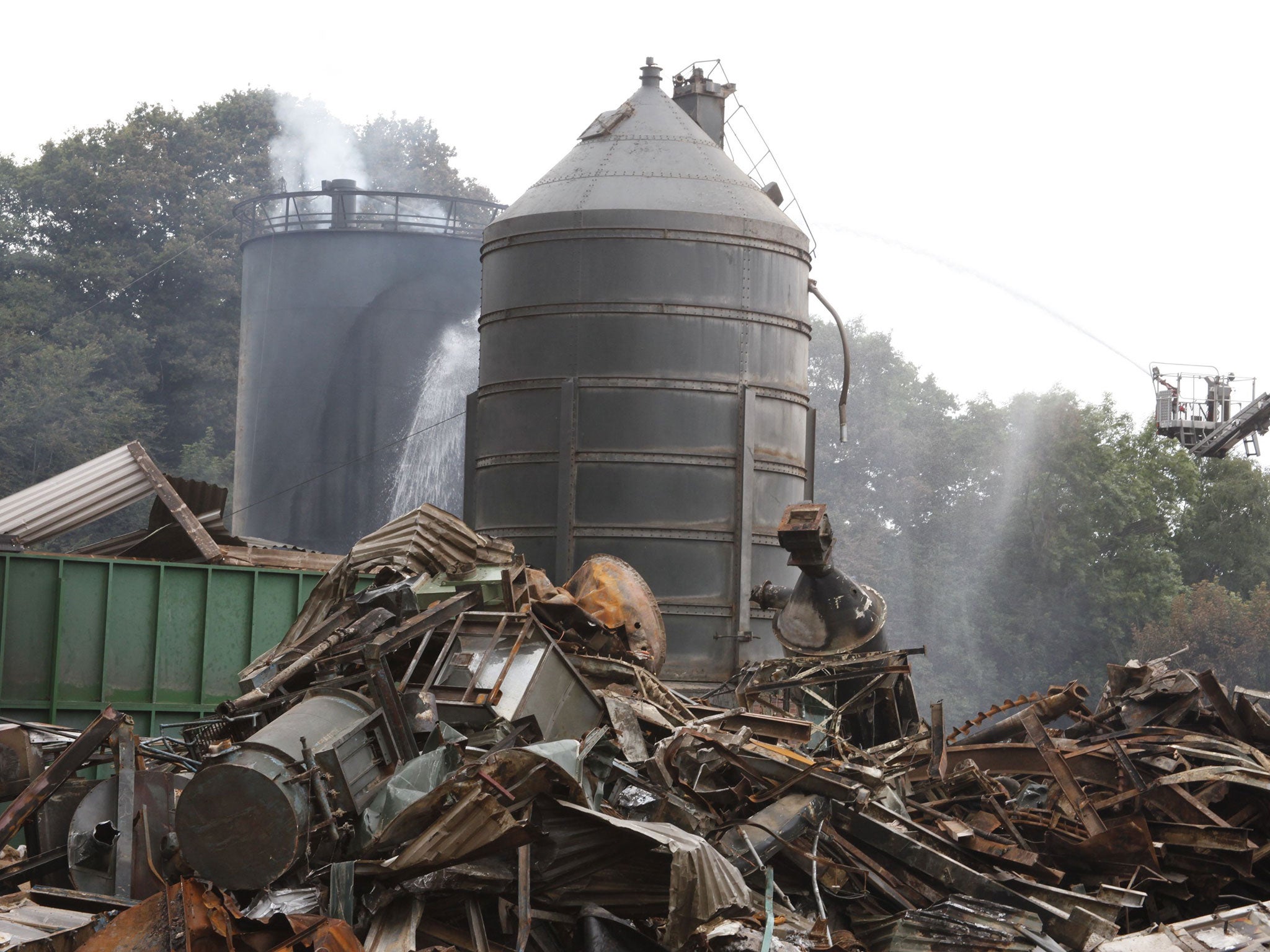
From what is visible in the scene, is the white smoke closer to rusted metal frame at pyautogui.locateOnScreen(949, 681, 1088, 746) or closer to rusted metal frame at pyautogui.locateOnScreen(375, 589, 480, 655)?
rusted metal frame at pyautogui.locateOnScreen(949, 681, 1088, 746)

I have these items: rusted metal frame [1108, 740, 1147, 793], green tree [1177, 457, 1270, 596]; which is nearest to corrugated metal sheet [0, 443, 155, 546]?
rusted metal frame [1108, 740, 1147, 793]

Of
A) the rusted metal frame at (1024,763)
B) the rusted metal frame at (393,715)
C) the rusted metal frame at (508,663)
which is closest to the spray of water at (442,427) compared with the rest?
the rusted metal frame at (1024,763)

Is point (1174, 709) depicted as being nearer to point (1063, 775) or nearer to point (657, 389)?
point (1063, 775)

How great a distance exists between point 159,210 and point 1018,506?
1113 inches

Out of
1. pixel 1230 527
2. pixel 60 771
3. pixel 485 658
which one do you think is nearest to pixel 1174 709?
pixel 485 658

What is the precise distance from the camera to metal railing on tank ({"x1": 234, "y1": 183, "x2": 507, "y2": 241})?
107 ft

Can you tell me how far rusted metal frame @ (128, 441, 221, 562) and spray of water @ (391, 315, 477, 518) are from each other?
1610 cm

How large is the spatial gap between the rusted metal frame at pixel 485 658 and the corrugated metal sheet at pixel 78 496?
272 inches

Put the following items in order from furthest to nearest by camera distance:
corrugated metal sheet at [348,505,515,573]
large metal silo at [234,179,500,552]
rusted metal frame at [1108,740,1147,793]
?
large metal silo at [234,179,500,552] < corrugated metal sheet at [348,505,515,573] < rusted metal frame at [1108,740,1147,793]

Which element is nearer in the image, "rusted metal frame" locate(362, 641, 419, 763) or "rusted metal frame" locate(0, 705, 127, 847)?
"rusted metal frame" locate(0, 705, 127, 847)

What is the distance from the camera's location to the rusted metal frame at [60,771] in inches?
316

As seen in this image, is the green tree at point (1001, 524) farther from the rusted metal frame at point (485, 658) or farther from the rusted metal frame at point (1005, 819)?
the rusted metal frame at point (485, 658)

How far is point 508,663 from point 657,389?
22.6 feet

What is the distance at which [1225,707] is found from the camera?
11.5 meters
